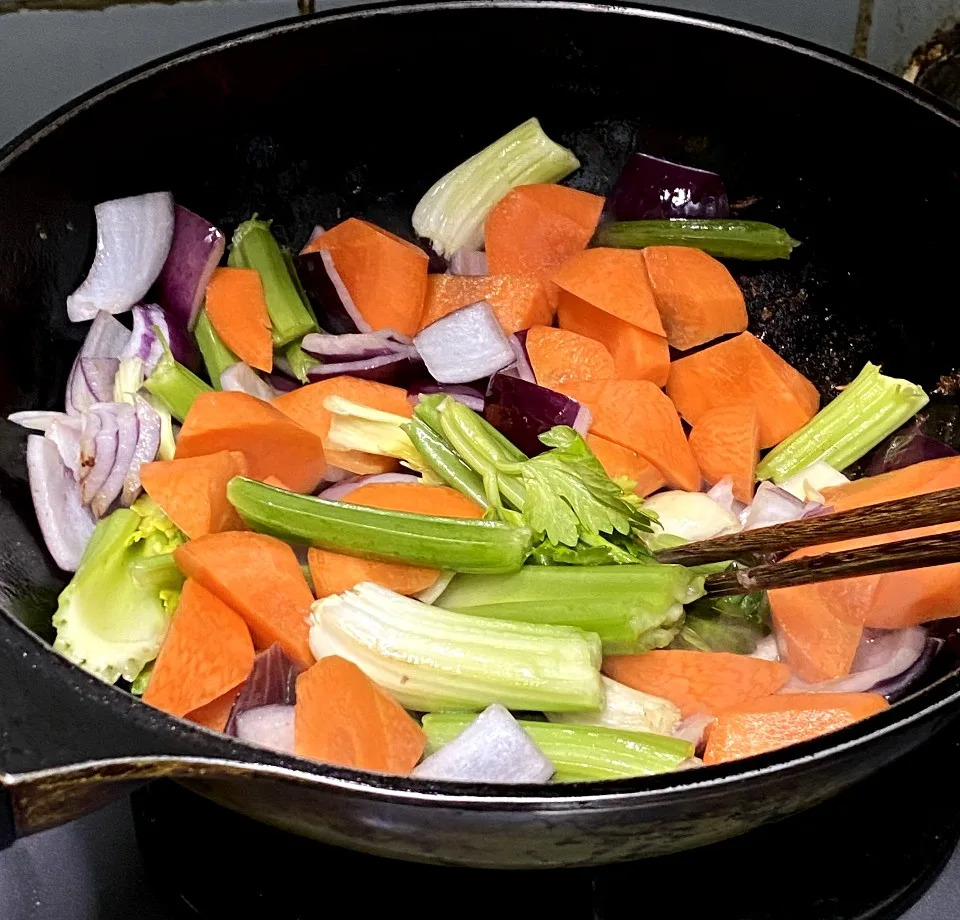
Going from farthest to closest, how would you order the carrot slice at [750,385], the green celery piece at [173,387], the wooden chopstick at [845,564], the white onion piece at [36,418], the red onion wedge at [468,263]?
the red onion wedge at [468,263], the carrot slice at [750,385], the green celery piece at [173,387], the white onion piece at [36,418], the wooden chopstick at [845,564]

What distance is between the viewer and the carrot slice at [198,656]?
974 millimetres

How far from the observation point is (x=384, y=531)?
106 centimetres

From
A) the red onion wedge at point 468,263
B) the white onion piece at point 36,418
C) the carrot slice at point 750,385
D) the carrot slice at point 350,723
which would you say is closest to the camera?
the carrot slice at point 350,723

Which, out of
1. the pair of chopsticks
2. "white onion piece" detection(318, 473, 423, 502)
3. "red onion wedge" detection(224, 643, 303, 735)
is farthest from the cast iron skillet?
the pair of chopsticks

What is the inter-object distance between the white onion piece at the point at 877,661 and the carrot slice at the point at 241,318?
0.73 m

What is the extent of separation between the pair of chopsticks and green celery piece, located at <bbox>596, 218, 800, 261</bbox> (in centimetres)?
49

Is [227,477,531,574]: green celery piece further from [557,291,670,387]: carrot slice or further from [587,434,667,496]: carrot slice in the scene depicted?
[557,291,670,387]: carrot slice

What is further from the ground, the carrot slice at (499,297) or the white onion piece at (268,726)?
the carrot slice at (499,297)

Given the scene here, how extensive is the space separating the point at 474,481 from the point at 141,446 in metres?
0.37

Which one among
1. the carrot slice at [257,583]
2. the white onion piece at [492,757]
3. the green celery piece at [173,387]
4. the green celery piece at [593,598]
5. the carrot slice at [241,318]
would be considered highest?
the carrot slice at [241,318]

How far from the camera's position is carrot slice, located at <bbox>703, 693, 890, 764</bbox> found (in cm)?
96

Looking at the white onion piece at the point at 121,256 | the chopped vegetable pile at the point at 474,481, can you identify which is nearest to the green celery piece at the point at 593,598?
the chopped vegetable pile at the point at 474,481

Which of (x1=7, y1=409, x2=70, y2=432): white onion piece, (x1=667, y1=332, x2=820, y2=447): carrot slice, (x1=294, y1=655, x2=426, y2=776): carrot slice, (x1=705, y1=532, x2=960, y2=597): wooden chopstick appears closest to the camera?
(x1=705, y1=532, x2=960, y2=597): wooden chopstick

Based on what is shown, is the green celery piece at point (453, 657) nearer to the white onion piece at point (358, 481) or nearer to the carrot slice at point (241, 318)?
the white onion piece at point (358, 481)
